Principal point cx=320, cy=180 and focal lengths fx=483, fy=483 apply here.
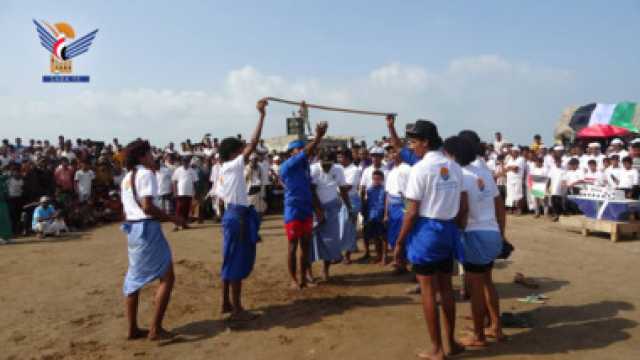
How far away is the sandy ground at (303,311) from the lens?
181 inches

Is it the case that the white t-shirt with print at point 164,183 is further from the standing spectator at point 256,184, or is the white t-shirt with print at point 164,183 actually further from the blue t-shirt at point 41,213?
the blue t-shirt at point 41,213

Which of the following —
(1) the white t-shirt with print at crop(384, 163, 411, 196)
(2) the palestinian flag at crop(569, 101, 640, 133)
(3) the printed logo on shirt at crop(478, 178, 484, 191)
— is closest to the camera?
(3) the printed logo on shirt at crop(478, 178, 484, 191)

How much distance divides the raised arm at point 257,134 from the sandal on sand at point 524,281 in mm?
4121

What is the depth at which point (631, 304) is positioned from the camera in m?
5.65

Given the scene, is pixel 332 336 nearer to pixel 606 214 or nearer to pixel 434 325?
pixel 434 325

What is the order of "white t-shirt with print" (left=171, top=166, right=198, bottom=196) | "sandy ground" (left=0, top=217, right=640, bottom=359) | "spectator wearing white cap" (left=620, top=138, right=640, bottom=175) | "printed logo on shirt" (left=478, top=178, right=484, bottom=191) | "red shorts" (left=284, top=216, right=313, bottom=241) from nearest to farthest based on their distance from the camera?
"printed logo on shirt" (left=478, top=178, right=484, bottom=191) → "sandy ground" (left=0, top=217, right=640, bottom=359) → "red shorts" (left=284, top=216, right=313, bottom=241) → "spectator wearing white cap" (left=620, top=138, right=640, bottom=175) → "white t-shirt with print" (left=171, top=166, right=198, bottom=196)

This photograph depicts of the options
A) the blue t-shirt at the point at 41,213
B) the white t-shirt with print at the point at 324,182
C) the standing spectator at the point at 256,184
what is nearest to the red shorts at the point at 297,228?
the white t-shirt with print at the point at 324,182

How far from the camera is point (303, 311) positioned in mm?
5766

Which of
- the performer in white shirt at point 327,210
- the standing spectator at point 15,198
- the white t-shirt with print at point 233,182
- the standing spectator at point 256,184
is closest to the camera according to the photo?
the white t-shirt with print at point 233,182

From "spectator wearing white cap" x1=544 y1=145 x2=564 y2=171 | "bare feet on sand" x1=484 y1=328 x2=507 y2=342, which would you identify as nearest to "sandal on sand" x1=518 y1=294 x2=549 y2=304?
"bare feet on sand" x1=484 y1=328 x2=507 y2=342

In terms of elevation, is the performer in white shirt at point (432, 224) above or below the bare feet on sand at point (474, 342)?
above

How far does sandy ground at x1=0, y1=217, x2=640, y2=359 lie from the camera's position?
461 centimetres

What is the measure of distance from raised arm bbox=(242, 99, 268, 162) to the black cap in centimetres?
186

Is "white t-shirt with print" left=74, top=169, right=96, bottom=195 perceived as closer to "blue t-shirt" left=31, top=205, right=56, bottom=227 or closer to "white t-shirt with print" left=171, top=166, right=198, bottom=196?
"blue t-shirt" left=31, top=205, right=56, bottom=227
